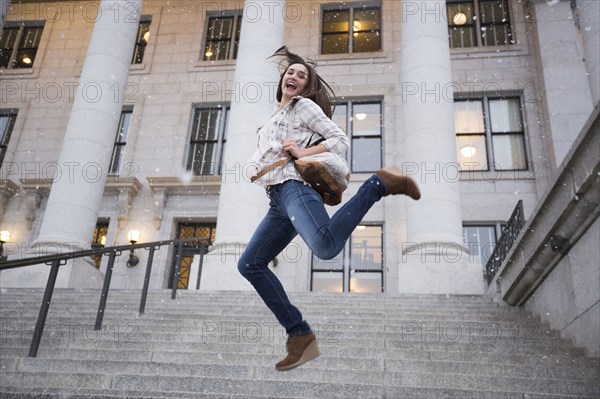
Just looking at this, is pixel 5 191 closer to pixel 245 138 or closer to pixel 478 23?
pixel 245 138

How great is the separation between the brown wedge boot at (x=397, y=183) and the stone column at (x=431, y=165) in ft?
24.9

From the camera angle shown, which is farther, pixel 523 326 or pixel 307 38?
pixel 307 38

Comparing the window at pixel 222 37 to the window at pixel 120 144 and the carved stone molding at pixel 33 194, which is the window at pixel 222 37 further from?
the carved stone molding at pixel 33 194

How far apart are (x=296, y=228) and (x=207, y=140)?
15.2 metres

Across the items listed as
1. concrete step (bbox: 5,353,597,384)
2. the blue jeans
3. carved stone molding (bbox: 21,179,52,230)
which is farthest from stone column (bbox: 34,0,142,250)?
the blue jeans

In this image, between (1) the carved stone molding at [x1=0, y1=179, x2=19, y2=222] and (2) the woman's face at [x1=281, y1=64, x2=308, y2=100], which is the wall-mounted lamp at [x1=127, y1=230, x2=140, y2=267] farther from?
(2) the woman's face at [x1=281, y1=64, x2=308, y2=100]

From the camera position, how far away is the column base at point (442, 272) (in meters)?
10.6

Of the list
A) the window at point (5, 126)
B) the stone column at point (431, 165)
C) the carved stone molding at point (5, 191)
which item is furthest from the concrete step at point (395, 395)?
the window at point (5, 126)

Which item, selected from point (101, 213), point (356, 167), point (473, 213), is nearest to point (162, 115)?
point (101, 213)

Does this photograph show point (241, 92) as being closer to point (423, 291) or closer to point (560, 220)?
point (423, 291)

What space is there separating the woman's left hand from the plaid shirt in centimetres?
6

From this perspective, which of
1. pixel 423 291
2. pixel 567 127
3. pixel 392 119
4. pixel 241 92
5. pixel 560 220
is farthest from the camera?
pixel 392 119

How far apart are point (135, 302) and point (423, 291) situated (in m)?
5.28

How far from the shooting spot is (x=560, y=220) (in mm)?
5977
